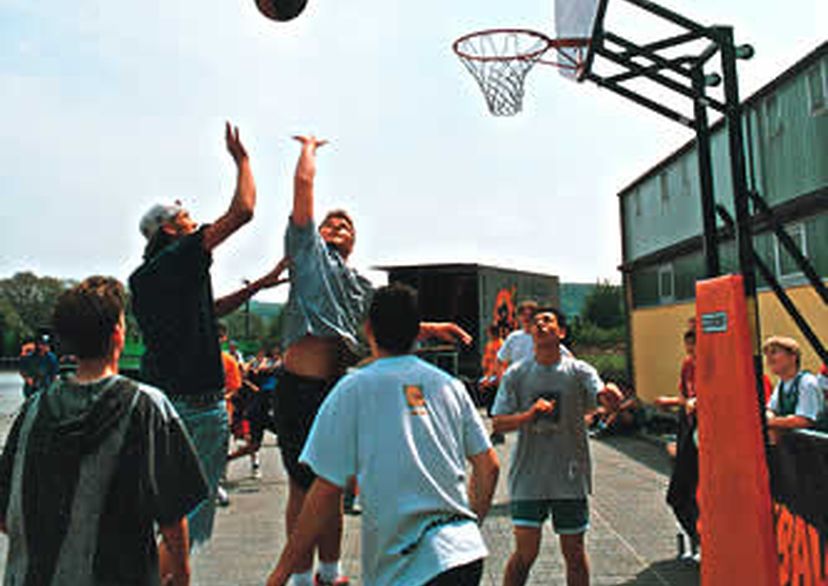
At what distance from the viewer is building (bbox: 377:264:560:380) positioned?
26.2 metres

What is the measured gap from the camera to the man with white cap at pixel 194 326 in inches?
137

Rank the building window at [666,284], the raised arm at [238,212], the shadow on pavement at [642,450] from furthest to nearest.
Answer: the building window at [666,284] → the shadow on pavement at [642,450] → the raised arm at [238,212]

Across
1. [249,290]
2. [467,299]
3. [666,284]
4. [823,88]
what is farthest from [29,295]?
[249,290]

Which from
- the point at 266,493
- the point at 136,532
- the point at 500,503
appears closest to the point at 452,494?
the point at 136,532

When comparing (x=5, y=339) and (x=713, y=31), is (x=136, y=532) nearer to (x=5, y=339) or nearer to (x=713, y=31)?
(x=713, y=31)

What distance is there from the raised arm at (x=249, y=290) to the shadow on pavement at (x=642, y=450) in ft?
27.6

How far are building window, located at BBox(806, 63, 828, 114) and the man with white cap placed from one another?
9496 millimetres

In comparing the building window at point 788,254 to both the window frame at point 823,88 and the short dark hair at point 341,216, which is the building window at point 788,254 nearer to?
the window frame at point 823,88

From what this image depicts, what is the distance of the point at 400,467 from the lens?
2.69 meters

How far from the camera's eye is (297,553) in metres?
2.61

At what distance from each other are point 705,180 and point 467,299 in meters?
21.7

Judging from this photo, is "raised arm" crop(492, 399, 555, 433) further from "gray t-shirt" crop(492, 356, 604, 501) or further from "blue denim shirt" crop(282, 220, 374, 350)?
"blue denim shirt" crop(282, 220, 374, 350)

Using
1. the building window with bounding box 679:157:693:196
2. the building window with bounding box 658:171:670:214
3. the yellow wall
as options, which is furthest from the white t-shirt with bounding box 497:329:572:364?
the building window with bounding box 658:171:670:214

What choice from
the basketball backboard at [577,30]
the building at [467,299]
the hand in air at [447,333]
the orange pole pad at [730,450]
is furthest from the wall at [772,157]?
the building at [467,299]
